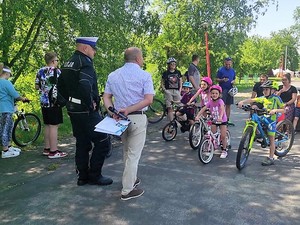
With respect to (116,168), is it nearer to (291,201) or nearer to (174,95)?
(291,201)

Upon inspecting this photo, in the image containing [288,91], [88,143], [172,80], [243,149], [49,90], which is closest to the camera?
[88,143]

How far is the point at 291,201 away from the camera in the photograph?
4.13 m

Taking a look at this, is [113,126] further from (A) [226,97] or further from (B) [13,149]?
(A) [226,97]

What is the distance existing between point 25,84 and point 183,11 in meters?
13.0

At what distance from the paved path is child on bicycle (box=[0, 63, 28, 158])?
0.30m

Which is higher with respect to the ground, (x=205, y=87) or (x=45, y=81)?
(x=45, y=81)

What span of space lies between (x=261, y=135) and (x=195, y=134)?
1346 millimetres

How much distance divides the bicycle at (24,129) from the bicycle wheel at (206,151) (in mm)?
3676

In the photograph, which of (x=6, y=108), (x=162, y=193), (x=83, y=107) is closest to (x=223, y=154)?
(x=162, y=193)

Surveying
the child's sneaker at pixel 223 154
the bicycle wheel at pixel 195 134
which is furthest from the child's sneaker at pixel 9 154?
the child's sneaker at pixel 223 154

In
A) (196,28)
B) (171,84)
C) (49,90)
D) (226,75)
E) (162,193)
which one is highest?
(196,28)

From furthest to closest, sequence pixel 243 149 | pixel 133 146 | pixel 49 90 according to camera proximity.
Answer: pixel 49 90 → pixel 243 149 → pixel 133 146

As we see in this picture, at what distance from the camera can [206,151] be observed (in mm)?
5750

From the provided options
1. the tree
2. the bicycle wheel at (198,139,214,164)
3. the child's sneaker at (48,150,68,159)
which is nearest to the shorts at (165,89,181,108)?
the bicycle wheel at (198,139,214,164)
